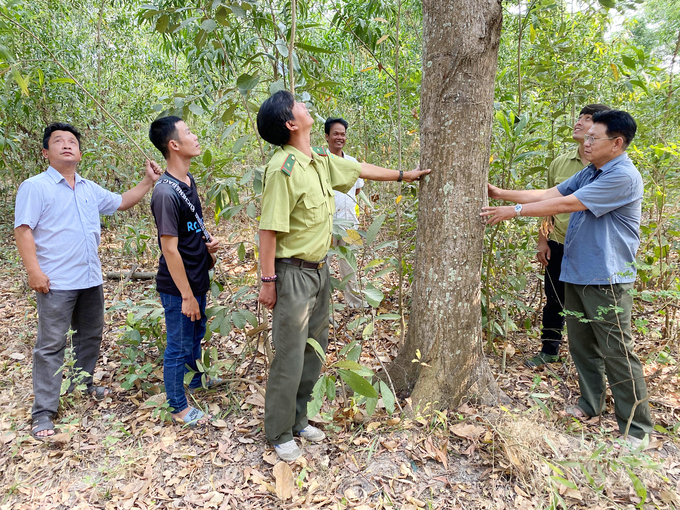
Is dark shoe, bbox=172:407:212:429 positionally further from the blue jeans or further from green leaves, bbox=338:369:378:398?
green leaves, bbox=338:369:378:398

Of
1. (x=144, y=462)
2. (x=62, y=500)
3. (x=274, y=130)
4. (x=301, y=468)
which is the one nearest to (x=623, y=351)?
(x=301, y=468)

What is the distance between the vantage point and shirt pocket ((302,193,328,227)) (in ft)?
6.29

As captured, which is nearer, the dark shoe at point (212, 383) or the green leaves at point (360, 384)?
the green leaves at point (360, 384)

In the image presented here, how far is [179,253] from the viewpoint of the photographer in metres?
2.26

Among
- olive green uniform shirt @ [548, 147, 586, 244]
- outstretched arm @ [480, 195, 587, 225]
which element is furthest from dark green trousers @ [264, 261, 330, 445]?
olive green uniform shirt @ [548, 147, 586, 244]

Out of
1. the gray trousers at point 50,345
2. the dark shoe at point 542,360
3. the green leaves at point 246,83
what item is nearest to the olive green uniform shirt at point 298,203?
the green leaves at point 246,83

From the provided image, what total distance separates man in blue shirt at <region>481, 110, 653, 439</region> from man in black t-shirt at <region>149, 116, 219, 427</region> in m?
1.59

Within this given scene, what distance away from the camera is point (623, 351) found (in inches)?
85.8

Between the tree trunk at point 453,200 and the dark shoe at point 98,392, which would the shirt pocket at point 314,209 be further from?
the dark shoe at point 98,392

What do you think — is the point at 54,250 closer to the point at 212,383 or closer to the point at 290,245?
the point at 212,383

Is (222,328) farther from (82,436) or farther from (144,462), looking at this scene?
(82,436)

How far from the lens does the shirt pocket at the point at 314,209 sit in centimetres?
192

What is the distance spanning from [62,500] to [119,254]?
3.65m

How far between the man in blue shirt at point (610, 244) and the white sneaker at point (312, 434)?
142 cm
